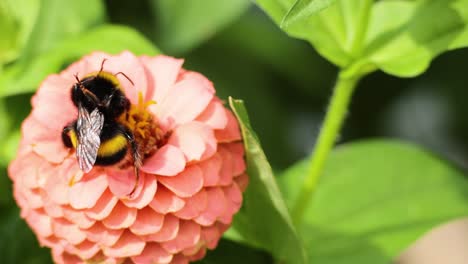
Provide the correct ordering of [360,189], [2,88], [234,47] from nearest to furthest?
[2,88] → [360,189] → [234,47]

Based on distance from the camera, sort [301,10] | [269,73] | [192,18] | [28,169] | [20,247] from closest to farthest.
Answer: [301,10] → [28,169] → [20,247] → [192,18] → [269,73]

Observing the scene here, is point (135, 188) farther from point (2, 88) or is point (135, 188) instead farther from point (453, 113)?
point (453, 113)

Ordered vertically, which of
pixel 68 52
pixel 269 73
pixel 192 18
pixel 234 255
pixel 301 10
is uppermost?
pixel 301 10

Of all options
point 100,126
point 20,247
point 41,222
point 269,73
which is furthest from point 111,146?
point 269,73

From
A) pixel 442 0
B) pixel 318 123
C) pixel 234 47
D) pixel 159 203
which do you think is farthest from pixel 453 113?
pixel 159 203

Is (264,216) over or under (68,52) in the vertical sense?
under

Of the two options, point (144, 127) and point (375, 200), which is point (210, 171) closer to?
point (144, 127)
